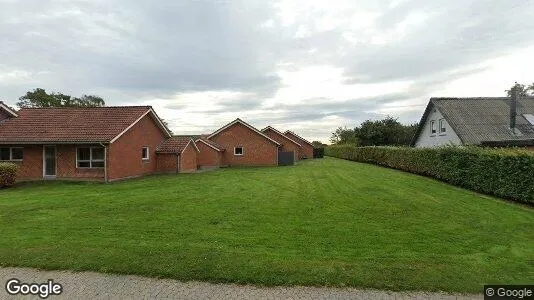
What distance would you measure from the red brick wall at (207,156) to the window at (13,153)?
13964 mm

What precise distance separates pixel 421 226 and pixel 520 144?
73.2 ft

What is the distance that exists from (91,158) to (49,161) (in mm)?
2625

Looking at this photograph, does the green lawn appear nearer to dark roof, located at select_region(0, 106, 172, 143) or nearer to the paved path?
the paved path

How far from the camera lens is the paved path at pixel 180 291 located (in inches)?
187

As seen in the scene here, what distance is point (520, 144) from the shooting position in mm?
24781

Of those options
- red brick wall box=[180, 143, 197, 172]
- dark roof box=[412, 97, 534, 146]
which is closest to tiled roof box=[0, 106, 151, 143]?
red brick wall box=[180, 143, 197, 172]

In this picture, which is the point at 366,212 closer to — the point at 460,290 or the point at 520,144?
the point at 460,290

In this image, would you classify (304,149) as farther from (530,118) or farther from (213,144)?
(530,118)

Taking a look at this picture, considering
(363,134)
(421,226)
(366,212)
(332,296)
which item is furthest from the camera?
(363,134)

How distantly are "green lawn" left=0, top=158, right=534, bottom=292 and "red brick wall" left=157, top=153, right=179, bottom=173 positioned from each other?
11.9m

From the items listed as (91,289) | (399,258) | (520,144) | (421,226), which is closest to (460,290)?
(399,258)

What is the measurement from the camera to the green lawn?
5434mm

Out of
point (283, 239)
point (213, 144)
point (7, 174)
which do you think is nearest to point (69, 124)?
point (7, 174)

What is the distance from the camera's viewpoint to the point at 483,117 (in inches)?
1092
